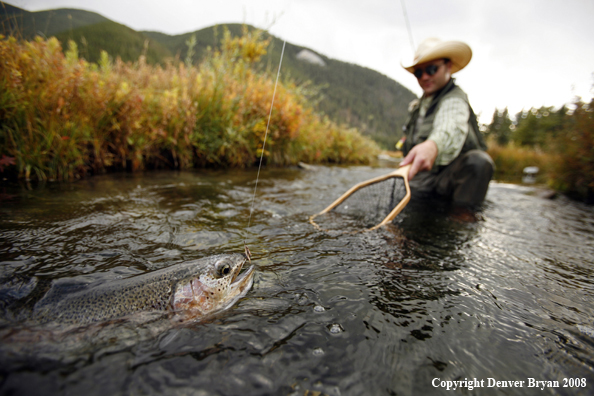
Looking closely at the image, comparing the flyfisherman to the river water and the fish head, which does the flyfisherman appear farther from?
the fish head

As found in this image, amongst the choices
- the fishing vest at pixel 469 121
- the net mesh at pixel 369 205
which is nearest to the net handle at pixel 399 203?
the net mesh at pixel 369 205

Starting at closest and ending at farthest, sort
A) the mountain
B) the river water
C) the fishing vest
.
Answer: the river water
the fishing vest
the mountain

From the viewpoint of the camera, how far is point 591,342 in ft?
Result: 4.53

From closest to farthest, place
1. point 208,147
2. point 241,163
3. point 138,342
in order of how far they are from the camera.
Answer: point 138,342, point 208,147, point 241,163

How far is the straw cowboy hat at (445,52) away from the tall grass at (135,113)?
3.98 m

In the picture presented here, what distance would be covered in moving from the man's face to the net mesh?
264 cm

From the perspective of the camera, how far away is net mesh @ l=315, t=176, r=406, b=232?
335cm

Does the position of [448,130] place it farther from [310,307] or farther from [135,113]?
[135,113]

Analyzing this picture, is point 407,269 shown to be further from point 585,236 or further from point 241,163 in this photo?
point 241,163

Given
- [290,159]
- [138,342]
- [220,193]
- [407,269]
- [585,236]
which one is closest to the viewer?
[138,342]

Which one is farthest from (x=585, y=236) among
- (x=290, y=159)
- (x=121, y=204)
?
(x=290, y=159)

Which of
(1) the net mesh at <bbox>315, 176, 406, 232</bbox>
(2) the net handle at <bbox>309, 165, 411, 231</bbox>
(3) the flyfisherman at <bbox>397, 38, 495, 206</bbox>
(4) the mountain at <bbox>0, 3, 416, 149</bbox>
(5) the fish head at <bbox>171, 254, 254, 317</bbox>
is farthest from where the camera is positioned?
(4) the mountain at <bbox>0, 3, 416, 149</bbox>

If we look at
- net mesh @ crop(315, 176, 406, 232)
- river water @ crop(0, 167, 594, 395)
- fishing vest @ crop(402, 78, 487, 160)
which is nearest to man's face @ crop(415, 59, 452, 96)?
fishing vest @ crop(402, 78, 487, 160)

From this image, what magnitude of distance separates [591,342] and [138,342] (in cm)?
227
